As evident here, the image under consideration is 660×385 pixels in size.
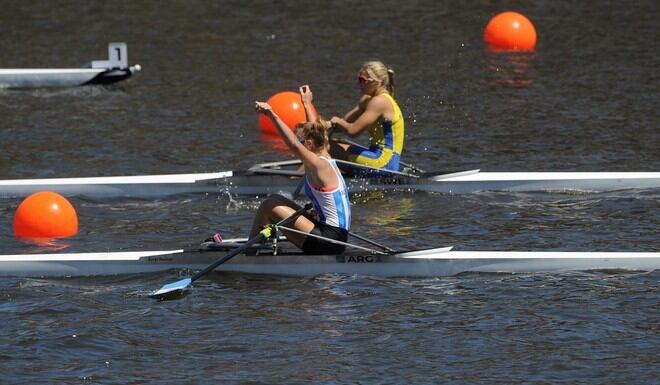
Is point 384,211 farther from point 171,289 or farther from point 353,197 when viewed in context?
point 171,289

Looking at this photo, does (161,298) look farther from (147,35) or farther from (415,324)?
(147,35)

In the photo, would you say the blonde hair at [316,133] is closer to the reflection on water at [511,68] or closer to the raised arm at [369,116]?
the raised arm at [369,116]

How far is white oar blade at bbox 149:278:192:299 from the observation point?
9258 millimetres

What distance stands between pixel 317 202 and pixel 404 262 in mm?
778

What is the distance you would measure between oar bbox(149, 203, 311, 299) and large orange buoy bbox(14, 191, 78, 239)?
1991mm

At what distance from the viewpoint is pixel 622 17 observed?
20.9 m

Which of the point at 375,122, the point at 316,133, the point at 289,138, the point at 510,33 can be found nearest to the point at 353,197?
the point at 375,122

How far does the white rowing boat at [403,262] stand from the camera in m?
9.66

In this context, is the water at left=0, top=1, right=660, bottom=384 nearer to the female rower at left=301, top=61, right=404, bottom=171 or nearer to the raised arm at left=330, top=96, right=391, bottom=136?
the female rower at left=301, top=61, right=404, bottom=171

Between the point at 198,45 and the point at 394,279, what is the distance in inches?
433

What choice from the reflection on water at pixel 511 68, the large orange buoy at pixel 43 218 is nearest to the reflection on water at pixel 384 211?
the large orange buoy at pixel 43 218

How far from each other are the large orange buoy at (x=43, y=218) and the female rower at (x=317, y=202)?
214cm

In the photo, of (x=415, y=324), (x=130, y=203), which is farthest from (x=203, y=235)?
(x=415, y=324)

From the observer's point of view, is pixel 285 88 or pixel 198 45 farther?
pixel 198 45
